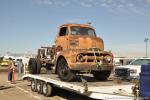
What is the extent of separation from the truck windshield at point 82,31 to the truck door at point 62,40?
36cm

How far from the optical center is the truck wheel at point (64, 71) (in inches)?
493

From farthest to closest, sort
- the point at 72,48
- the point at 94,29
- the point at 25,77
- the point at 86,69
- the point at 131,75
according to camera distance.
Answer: the point at 25,77 → the point at 131,75 → the point at 94,29 → the point at 72,48 → the point at 86,69

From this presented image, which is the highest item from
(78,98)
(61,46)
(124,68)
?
(61,46)

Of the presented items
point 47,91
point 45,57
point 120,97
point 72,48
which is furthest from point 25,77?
point 120,97

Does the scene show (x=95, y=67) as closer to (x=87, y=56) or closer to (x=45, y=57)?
(x=87, y=56)

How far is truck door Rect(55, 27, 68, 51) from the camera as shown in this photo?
13889 mm

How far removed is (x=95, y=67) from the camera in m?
12.3

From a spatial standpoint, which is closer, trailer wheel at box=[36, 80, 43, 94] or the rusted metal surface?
the rusted metal surface

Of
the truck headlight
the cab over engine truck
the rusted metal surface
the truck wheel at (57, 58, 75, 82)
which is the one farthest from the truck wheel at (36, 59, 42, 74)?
the truck headlight

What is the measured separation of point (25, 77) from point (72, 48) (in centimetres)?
516

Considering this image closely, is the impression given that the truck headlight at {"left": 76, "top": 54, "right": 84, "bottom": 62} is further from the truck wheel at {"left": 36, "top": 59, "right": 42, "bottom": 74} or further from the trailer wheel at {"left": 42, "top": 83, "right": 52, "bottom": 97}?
the truck wheel at {"left": 36, "top": 59, "right": 42, "bottom": 74}

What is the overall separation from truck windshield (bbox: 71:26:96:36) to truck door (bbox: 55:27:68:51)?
359mm

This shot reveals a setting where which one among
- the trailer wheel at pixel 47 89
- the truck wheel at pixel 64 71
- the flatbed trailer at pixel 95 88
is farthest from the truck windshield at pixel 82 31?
the trailer wheel at pixel 47 89

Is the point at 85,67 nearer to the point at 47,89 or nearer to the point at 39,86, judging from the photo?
the point at 47,89
